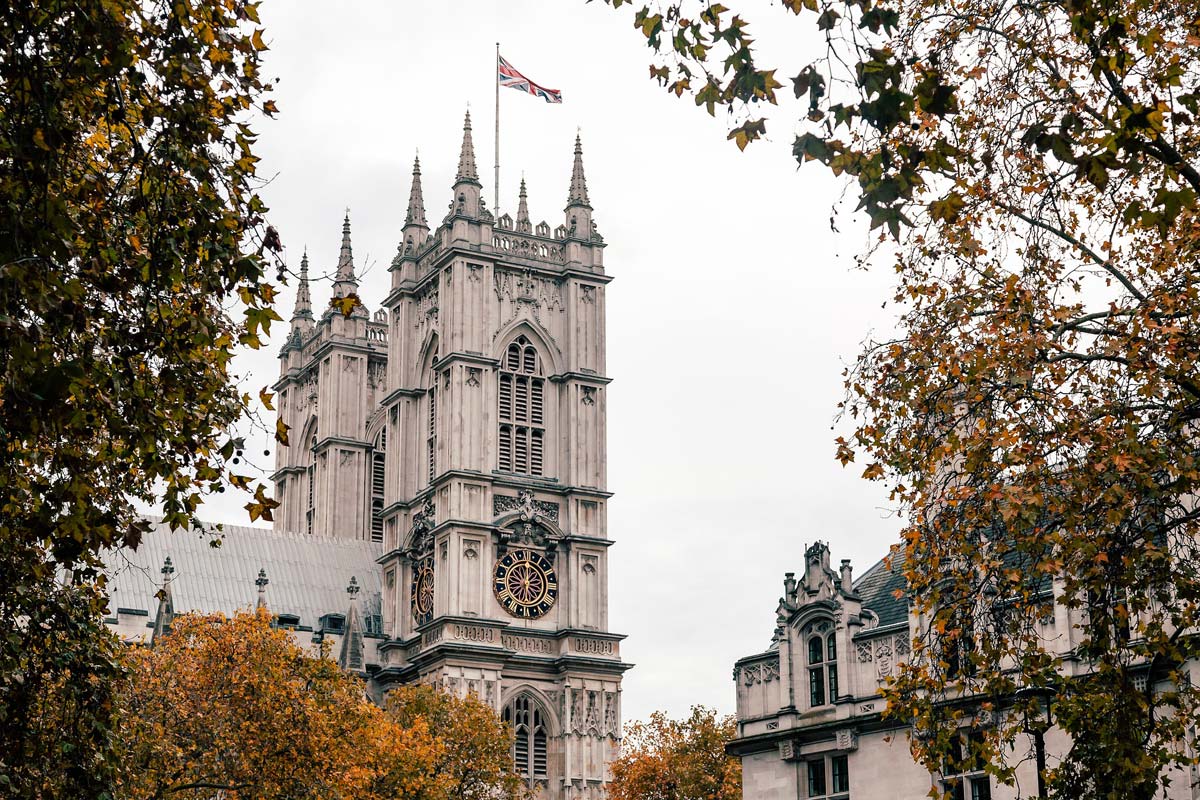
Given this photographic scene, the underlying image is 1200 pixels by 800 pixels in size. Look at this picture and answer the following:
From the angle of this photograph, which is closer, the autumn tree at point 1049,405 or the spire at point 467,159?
the autumn tree at point 1049,405

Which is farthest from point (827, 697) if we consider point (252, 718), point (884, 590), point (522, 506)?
point (522, 506)

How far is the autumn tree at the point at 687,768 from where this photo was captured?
7712 cm

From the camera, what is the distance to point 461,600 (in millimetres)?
79812

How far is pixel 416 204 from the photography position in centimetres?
9319

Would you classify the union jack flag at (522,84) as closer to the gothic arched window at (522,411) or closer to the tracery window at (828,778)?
the gothic arched window at (522,411)

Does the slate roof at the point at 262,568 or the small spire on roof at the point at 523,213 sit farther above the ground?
the small spire on roof at the point at 523,213

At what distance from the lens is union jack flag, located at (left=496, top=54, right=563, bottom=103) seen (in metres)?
85.6

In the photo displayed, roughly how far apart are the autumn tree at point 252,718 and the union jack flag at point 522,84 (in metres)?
38.3

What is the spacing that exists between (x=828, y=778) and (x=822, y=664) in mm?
2728

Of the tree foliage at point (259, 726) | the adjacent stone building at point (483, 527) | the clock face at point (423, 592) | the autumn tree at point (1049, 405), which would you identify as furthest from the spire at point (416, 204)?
the autumn tree at point (1049, 405)

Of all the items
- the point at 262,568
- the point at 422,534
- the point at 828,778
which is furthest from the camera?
the point at 262,568

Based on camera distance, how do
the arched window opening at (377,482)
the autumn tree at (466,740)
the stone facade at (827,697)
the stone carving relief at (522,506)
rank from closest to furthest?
the stone facade at (827,697) → the autumn tree at (466,740) → the stone carving relief at (522,506) → the arched window opening at (377,482)

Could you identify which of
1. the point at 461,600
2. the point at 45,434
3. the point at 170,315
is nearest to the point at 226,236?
the point at 170,315

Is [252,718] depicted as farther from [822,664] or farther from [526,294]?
[526,294]
